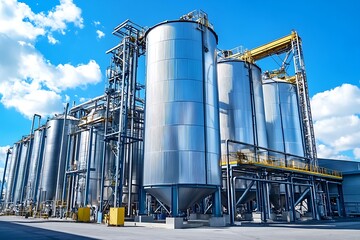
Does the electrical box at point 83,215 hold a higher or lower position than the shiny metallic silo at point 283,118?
lower

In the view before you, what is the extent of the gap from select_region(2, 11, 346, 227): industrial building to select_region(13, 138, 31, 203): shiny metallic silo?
1.41m

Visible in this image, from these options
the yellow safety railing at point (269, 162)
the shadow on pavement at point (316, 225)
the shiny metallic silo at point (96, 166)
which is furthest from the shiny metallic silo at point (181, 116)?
the shiny metallic silo at point (96, 166)

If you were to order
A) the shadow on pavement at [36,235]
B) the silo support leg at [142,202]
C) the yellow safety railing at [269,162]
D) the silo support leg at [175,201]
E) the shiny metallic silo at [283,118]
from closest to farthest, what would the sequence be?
the shadow on pavement at [36,235]
the silo support leg at [175,201]
the silo support leg at [142,202]
the yellow safety railing at [269,162]
the shiny metallic silo at [283,118]

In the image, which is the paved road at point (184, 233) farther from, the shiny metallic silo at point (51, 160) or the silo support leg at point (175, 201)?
the shiny metallic silo at point (51, 160)

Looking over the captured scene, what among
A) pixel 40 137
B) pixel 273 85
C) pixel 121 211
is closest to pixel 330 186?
pixel 273 85

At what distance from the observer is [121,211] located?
21.8 meters

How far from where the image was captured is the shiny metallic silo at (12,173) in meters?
54.1

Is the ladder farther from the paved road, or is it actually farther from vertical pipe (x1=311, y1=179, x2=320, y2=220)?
the paved road

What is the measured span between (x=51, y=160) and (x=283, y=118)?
102 ft

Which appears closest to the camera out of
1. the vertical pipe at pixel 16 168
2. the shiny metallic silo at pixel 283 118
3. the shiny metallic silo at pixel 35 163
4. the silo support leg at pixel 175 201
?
the silo support leg at pixel 175 201

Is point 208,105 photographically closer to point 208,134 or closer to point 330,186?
point 208,134

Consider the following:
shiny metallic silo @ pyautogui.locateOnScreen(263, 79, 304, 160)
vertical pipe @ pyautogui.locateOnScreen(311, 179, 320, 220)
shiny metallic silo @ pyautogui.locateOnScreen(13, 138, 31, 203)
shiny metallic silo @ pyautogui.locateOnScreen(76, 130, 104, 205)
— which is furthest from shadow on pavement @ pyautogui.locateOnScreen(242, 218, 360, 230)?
shiny metallic silo @ pyautogui.locateOnScreen(13, 138, 31, 203)

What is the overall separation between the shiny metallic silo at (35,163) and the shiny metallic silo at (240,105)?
95.8ft

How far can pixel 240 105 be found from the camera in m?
29.5
